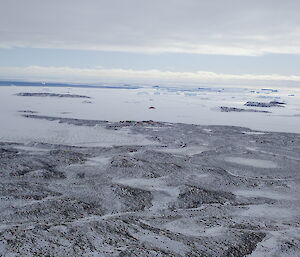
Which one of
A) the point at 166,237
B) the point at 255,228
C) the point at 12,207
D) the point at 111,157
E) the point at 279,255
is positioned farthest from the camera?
the point at 111,157

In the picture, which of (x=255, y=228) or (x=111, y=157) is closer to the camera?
(x=255, y=228)

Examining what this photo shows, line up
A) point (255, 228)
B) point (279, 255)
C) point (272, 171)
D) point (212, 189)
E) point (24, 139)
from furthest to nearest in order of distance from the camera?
1. point (24, 139)
2. point (272, 171)
3. point (212, 189)
4. point (255, 228)
5. point (279, 255)

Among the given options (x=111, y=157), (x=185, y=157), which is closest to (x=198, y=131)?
(x=185, y=157)

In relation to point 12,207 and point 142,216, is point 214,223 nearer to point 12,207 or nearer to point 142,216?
point 142,216

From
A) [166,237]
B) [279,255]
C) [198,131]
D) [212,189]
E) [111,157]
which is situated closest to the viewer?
[279,255]

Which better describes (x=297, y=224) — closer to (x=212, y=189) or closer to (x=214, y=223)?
(x=214, y=223)

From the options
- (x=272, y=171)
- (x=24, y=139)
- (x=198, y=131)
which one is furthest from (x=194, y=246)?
(x=198, y=131)
